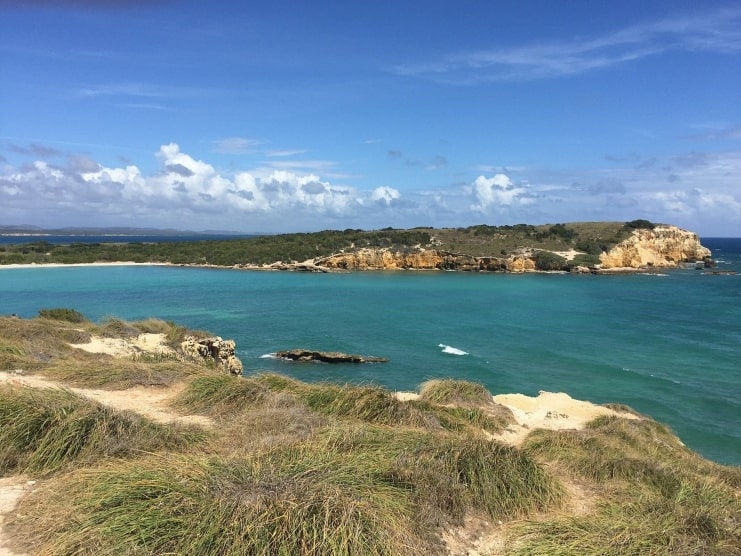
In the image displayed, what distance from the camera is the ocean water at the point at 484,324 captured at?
23844 millimetres

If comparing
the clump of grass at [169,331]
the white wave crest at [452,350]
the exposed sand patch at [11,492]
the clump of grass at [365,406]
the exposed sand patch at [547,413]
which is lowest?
the white wave crest at [452,350]

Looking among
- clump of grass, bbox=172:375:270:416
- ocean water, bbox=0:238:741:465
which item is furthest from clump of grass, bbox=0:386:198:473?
ocean water, bbox=0:238:741:465

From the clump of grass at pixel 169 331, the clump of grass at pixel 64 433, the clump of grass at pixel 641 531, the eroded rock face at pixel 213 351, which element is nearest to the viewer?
the clump of grass at pixel 641 531

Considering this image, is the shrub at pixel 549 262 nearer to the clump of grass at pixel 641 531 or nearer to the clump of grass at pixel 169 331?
the clump of grass at pixel 169 331

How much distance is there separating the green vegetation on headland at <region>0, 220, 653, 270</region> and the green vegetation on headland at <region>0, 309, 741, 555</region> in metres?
73.0

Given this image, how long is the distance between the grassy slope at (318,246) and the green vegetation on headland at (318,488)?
73.1m

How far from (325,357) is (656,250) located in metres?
85.2

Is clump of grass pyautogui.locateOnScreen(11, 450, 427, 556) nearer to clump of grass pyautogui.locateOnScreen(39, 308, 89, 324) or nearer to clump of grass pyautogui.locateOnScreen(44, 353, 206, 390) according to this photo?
clump of grass pyautogui.locateOnScreen(44, 353, 206, 390)

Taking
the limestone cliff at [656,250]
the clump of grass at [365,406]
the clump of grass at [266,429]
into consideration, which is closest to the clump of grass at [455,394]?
the clump of grass at [365,406]

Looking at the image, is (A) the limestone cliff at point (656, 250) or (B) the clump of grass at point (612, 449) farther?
(A) the limestone cliff at point (656, 250)

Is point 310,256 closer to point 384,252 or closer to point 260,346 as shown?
point 384,252

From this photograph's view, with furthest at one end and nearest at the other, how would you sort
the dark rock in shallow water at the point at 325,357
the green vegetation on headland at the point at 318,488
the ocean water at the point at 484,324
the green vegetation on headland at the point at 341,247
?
the green vegetation on headland at the point at 341,247 → the dark rock in shallow water at the point at 325,357 → the ocean water at the point at 484,324 → the green vegetation on headland at the point at 318,488

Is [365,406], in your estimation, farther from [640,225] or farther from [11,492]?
[640,225]

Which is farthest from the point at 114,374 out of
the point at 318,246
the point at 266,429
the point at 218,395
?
the point at 318,246
